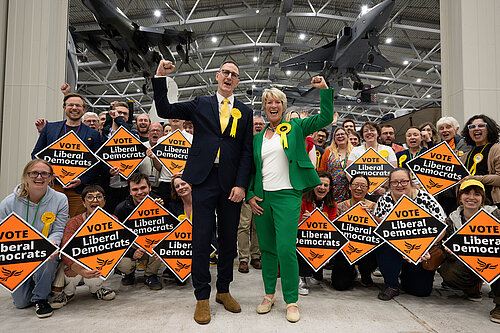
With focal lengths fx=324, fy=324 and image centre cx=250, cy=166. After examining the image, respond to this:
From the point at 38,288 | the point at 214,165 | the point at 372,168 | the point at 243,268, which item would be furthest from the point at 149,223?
the point at 372,168

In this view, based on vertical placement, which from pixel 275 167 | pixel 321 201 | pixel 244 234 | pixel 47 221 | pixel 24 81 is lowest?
pixel 244 234

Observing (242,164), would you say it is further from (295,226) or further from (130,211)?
(130,211)

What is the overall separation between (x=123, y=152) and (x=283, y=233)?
199 centimetres

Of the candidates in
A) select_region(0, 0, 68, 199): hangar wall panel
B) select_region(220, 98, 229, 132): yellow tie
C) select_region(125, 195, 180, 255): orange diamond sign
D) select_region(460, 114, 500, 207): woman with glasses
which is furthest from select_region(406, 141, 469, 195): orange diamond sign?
select_region(0, 0, 68, 199): hangar wall panel

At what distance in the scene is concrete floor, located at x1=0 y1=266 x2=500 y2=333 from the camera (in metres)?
2.17

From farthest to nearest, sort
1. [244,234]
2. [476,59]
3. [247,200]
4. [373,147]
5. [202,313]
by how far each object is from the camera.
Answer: [476,59] < [373,147] < [244,234] < [247,200] < [202,313]

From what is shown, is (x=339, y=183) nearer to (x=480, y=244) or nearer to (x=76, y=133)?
(x=480, y=244)

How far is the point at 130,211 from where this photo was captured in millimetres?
3119

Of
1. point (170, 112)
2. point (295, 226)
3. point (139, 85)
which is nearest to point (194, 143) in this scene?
point (170, 112)

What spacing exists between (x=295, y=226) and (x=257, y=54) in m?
16.0

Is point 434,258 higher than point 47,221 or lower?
lower

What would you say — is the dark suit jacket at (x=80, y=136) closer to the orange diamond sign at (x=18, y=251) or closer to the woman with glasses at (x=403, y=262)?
the orange diamond sign at (x=18, y=251)

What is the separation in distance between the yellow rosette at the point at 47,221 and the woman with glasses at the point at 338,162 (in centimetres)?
266

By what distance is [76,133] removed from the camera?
130 inches
